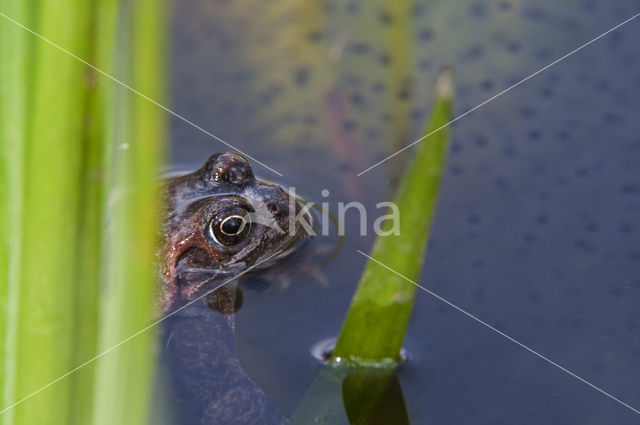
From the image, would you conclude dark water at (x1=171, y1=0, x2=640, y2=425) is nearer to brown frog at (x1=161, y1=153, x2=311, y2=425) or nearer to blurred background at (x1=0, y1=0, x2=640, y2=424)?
blurred background at (x1=0, y1=0, x2=640, y2=424)

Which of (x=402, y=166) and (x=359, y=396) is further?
(x=402, y=166)

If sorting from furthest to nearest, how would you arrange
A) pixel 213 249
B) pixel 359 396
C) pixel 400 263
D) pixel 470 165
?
1. pixel 213 249
2. pixel 470 165
3. pixel 359 396
4. pixel 400 263

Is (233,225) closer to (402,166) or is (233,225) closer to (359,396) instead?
(402,166)

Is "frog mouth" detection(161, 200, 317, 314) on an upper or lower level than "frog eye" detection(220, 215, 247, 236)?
lower

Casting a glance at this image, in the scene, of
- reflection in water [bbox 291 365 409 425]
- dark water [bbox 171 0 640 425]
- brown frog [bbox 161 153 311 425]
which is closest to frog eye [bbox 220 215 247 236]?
brown frog [bbox 161 153 311 425]

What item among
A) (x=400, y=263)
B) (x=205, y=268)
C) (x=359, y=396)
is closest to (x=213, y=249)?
(x=205, y=268)

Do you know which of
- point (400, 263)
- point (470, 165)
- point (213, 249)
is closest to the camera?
point (400, 263)

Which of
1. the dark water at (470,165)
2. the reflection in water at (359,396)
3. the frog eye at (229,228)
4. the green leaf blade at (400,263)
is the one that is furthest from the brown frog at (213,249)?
the green leaf blade at (400,263)

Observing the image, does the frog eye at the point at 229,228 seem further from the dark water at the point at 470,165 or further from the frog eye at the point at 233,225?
the dark water at the point at 470,165
